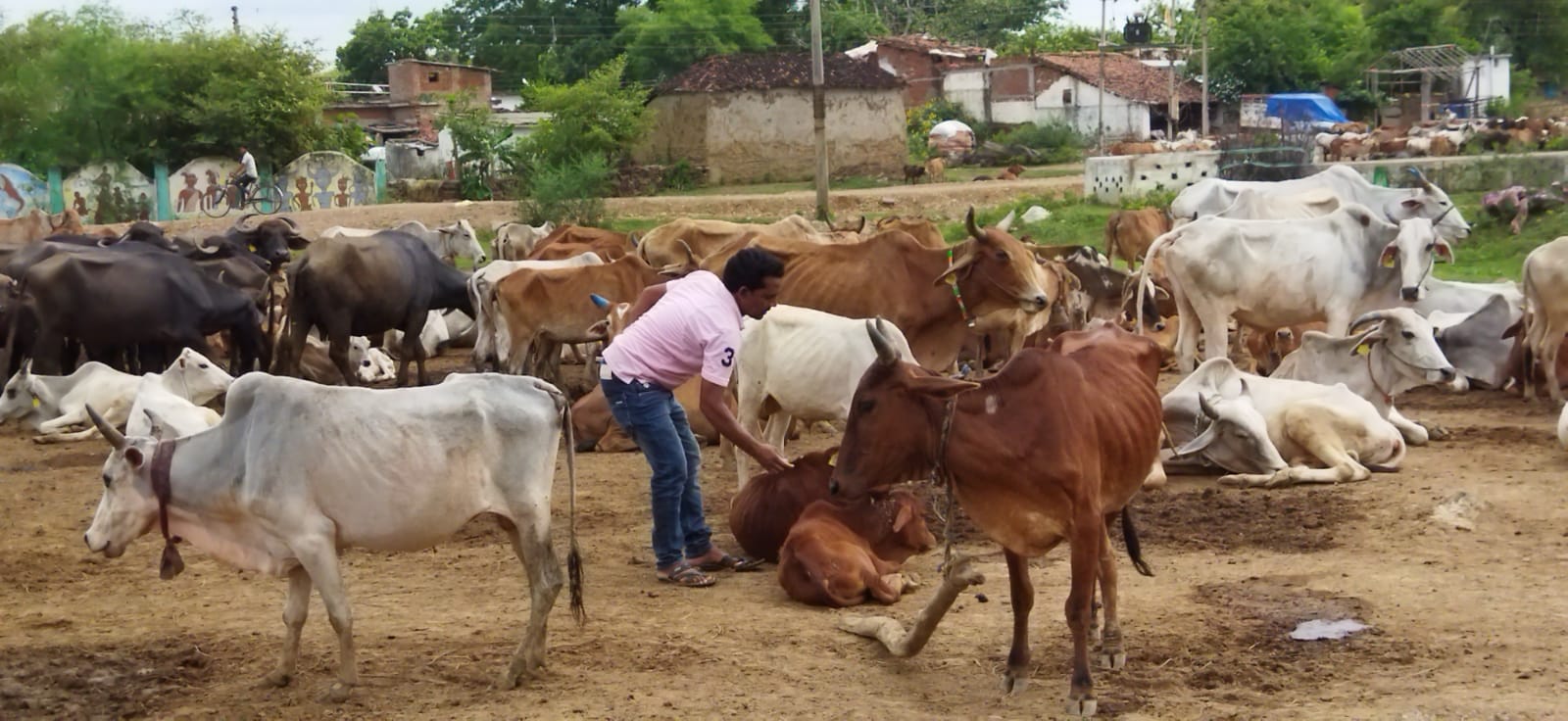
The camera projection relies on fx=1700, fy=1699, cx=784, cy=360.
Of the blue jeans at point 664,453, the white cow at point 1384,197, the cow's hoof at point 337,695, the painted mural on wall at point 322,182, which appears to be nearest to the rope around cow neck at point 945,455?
the blue jeans at point 664,453

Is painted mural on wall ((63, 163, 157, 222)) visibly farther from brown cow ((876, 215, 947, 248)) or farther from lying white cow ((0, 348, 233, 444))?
brown cow ((876, 215, 947, 248))

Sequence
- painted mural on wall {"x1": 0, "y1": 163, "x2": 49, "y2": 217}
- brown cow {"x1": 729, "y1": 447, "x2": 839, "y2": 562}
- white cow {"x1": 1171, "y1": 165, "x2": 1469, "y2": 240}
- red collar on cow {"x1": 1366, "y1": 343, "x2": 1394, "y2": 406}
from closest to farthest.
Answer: brown cow {"x1": 729, "y1": 447, "x2": 839, "y2": 562}
red collar on cow {"x1": 1366, "y1": 343, "x2": 1394, "y2": 406}
white cow {"x1": 1171, "y1": 165, "x2": 1469, "y2": 240}
painted mural on wall {"x1": 0, "y1": 163, "x2": 49, "y2": 217}

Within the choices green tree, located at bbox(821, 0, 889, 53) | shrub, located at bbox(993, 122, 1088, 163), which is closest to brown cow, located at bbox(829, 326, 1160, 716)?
shrub, located at bbox(993, 122, 1088, 163)

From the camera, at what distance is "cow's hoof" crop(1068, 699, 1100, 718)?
5.81 m

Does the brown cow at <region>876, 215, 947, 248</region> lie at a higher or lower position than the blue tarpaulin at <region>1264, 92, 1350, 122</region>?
lower

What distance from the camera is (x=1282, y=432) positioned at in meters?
10.3

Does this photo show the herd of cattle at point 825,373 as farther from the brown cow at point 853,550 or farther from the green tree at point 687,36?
the green tree at point 687,36

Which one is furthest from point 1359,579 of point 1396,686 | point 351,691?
point 351,691

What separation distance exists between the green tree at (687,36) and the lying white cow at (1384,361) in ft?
163

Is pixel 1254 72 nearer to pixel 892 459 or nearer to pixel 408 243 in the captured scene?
pixel 408 243

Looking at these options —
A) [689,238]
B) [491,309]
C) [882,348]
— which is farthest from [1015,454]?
[689,238]

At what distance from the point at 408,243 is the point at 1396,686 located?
11912 millimetres

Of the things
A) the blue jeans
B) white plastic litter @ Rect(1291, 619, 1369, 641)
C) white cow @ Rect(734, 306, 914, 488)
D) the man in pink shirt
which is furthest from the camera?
white cow @ Rect(734, 306, 914, 488)

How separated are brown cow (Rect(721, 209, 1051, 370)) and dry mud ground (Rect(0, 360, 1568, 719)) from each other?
1.61 m
